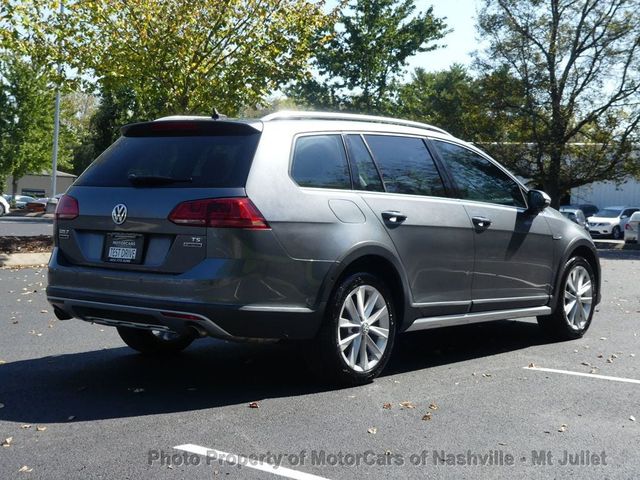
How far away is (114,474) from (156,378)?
7.22ft

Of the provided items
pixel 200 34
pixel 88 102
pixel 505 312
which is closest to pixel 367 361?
pixel 505 312

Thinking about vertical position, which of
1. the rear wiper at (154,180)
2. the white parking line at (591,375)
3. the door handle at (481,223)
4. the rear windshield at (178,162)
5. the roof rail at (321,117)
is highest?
the roof rail at (321,117)

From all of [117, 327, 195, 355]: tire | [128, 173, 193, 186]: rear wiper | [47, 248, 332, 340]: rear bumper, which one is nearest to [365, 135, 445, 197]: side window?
[47, 248, 332, 340]: rear bumper

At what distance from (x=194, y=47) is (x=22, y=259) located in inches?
269

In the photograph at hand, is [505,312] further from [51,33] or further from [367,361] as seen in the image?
[51,33]

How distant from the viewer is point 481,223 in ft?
23.6

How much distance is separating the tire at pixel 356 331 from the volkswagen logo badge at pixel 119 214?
1.45 metres

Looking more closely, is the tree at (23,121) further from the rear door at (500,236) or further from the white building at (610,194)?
the rear door at (500,236)

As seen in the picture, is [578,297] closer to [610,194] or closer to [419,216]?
[419,216]

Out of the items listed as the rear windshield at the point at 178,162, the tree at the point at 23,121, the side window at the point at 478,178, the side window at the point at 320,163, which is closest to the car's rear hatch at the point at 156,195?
the rear windshield at the point at 178,162

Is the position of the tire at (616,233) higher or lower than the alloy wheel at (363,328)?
lower

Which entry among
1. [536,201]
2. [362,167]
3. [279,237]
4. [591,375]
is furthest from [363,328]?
[536,201]

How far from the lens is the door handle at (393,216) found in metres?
6.34

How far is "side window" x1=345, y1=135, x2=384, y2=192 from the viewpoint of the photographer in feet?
20.9
